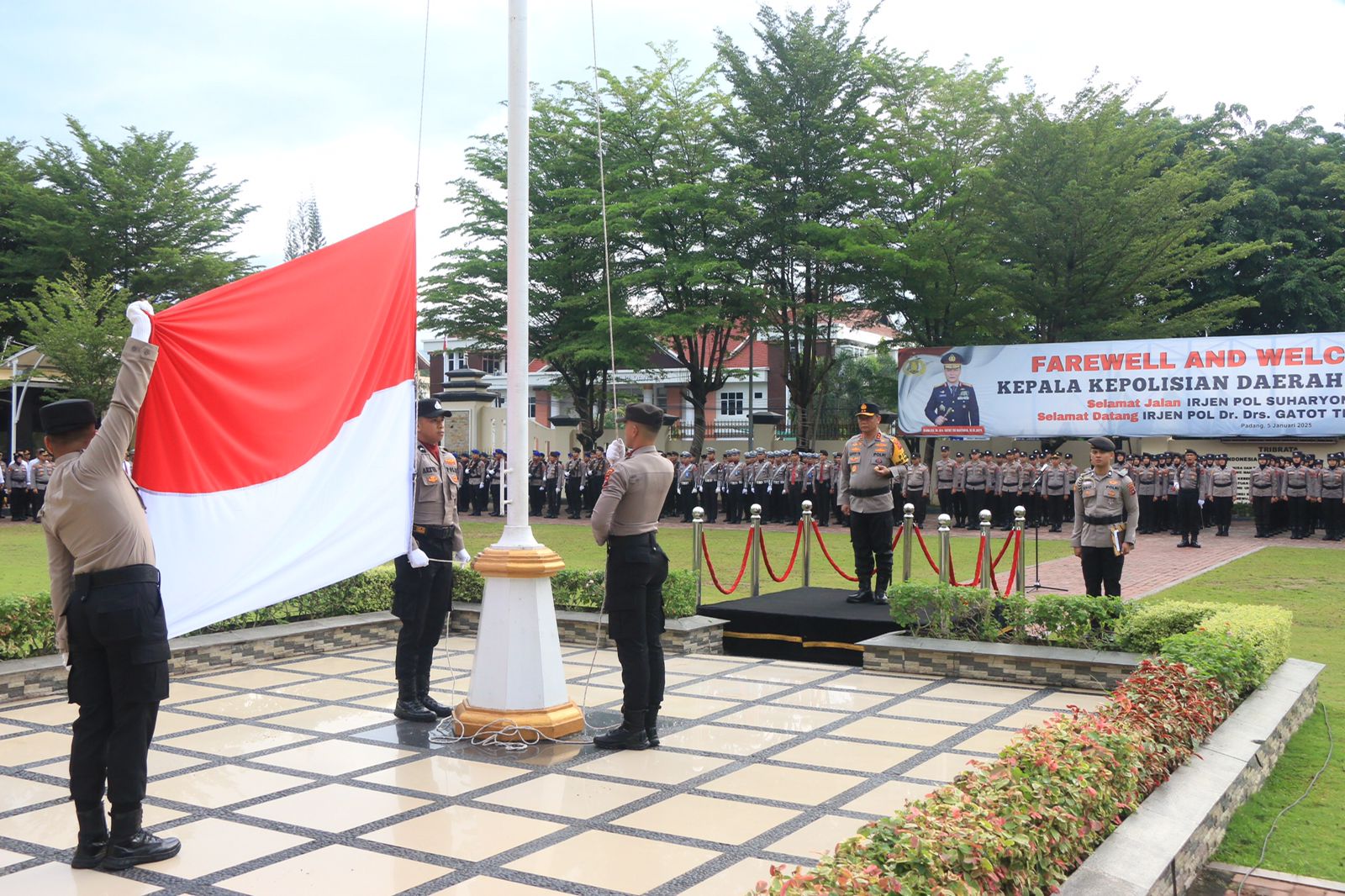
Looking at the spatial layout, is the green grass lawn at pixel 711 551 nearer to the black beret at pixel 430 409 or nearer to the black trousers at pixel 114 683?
the black beret at pixel 430 409

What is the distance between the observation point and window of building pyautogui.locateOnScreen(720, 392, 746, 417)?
46.5 meters

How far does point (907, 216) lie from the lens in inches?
1099

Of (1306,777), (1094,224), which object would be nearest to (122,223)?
(1094,224)

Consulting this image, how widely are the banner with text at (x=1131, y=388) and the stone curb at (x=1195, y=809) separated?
1609 centimetres

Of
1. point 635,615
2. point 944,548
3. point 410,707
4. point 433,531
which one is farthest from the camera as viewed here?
point 944,548

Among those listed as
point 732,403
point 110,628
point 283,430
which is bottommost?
point 110,628

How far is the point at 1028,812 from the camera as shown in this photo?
3.80 m

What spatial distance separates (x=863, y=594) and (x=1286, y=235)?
25213 millimetres

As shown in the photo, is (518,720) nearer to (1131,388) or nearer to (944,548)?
(944,548)

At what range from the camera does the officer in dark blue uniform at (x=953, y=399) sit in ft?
76.9

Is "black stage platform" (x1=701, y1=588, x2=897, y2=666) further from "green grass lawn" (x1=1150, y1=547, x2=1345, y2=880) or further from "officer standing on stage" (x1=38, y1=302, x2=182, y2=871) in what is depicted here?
"officer standing on stage" (x1=38, y1=302, x2=182, y2=871)

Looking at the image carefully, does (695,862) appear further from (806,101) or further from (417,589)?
(806,101)

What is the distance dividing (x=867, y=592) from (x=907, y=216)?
19337 millimetres

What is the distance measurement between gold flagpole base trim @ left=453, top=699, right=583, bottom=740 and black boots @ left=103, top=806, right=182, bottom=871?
2.04 metres
